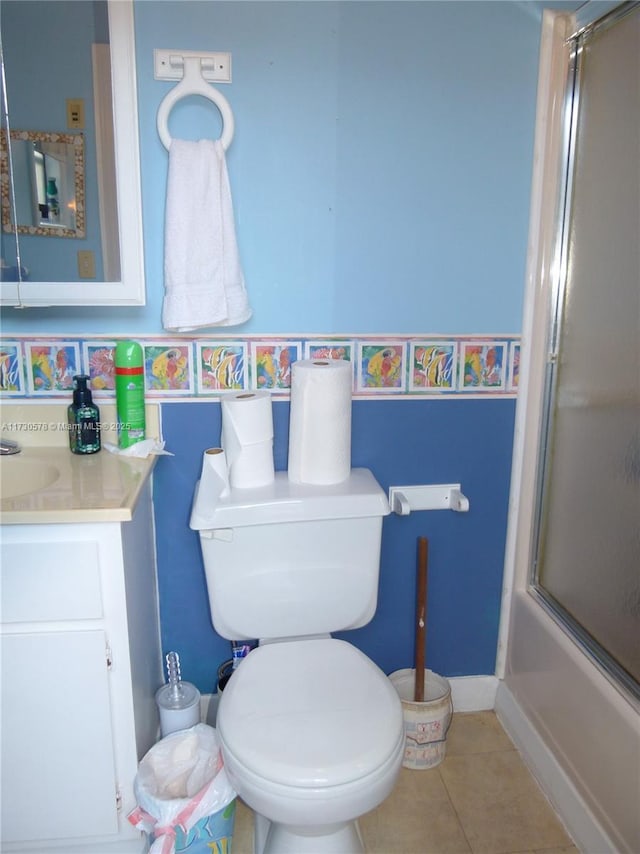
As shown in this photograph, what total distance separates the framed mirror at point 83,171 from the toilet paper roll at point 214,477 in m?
0.39

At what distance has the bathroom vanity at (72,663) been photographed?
1.15 metres

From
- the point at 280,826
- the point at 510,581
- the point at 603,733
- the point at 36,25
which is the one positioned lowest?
the point at 280,826

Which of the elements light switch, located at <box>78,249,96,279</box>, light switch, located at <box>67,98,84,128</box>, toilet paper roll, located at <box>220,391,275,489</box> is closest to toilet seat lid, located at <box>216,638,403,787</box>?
toilet paper roll, located at <box>220,391,275,489</box>

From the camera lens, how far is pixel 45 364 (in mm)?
1468

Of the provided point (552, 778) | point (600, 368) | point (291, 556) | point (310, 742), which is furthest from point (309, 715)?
point (600, 368)

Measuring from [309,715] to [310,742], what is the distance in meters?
0.07

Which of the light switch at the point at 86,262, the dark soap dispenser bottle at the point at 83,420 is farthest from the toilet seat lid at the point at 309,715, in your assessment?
the light switch at the point at 86,262

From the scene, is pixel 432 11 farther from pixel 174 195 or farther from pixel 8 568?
pixel 8 568

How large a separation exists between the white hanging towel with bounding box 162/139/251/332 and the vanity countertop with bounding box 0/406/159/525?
30 centimetres

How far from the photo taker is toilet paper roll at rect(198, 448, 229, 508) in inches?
55.8

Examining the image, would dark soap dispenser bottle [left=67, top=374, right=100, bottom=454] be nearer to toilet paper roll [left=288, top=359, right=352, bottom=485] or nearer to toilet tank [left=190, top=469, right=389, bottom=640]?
toilet tank [left=190, top=469, right=389, bottom=640]

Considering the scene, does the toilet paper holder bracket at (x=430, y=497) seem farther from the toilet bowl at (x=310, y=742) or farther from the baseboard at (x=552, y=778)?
the baseboard at (x=552, y=778)

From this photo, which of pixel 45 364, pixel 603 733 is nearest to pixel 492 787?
pixel 603 733

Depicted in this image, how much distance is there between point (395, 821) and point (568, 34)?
6.18 ft
